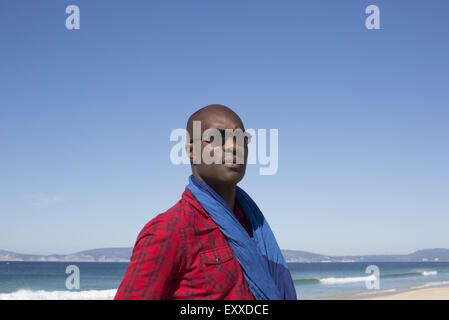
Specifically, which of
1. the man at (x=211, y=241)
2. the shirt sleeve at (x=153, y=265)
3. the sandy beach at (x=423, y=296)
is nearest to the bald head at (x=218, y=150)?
the man at (x=211, y=241)

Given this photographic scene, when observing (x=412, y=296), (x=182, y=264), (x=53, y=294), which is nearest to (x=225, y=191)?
(x=182, y=264)

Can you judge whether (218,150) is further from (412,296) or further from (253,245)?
(412,296)

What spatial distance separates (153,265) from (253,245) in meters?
0.39

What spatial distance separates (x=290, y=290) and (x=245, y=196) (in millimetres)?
404

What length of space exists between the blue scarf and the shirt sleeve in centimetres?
21

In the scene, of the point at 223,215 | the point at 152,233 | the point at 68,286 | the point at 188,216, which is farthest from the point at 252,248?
the point at 68,286

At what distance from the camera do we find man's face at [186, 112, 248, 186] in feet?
5.41

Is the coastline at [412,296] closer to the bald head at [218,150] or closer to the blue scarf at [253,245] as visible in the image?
the blue scarf at [253,245]

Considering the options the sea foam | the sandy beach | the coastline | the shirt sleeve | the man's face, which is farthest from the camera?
the sea foam

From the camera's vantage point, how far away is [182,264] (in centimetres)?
136

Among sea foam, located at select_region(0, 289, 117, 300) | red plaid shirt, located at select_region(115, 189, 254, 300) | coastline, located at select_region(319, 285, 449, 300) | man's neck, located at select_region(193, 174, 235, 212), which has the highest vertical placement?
man's neck, located at select_region(193, 174, 235, 212)

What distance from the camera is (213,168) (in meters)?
1.66

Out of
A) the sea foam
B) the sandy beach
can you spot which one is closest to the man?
the sandy beach

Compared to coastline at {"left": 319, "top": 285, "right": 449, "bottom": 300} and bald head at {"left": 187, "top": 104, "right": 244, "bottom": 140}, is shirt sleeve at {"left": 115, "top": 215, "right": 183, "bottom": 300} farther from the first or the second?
coastline at {"left": 319, "top": 285, "right": 449, "bottom": 300}
